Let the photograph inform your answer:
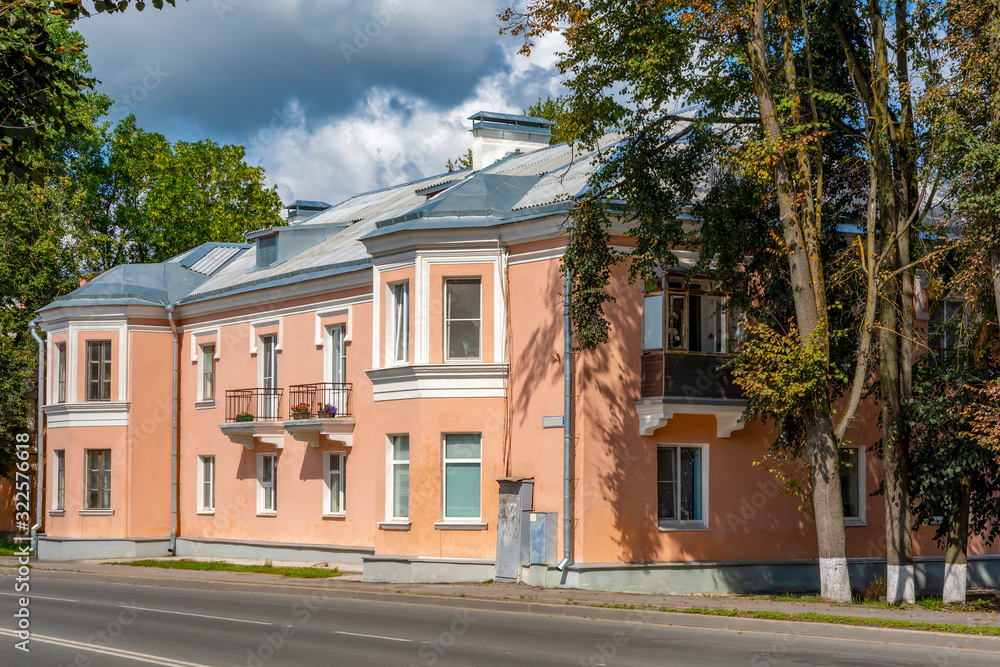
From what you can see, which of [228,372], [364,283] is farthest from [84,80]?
[228,372]

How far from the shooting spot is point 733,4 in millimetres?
18219

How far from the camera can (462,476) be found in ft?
75.8

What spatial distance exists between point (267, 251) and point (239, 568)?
999cm

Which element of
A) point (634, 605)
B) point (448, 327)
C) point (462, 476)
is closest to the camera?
point (634, 605)

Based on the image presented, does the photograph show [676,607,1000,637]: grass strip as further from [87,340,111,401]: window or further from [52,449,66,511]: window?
[52,449,66,511]: window

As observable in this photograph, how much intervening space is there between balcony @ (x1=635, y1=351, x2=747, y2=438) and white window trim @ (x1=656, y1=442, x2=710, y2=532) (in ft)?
2.42

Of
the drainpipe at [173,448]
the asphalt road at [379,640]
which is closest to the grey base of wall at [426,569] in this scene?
the asphalt road at [379,640]

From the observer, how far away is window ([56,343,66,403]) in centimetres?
3400

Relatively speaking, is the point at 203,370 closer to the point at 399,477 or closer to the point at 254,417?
the point at 254,417

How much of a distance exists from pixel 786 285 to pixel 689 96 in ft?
13.1

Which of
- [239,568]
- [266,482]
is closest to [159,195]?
[266,482]

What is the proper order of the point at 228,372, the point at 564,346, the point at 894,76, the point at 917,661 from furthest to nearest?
the point at 228,372
the point at 564,346
the point at 894,76
the point at 917,661

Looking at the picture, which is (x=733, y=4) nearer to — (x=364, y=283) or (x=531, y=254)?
(x=531, y=254)

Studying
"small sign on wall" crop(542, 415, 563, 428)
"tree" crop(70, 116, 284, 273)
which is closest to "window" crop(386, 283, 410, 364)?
"small sign on wall" crop(542, 415, 563, 428)
